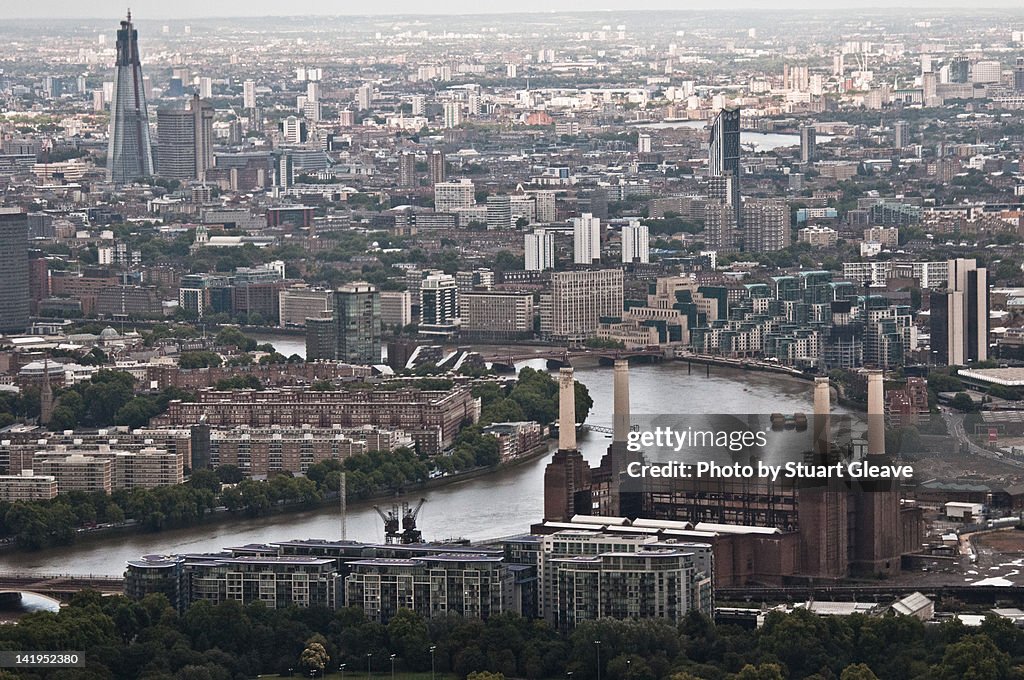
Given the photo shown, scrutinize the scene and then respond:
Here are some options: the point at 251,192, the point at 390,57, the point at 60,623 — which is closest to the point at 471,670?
the point at 60,623

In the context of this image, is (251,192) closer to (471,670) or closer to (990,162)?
(990,162)

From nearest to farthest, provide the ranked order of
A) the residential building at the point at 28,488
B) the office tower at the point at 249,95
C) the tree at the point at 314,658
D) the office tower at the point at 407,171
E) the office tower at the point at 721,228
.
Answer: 1. the tree at the point at 314,658
2. the residential building at the point at 28,488
3. the office tower at the point at 721,228
4. the office tower at the point at 407,171
5. the office tower at the point at 249,95

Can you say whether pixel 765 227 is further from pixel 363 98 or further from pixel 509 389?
pixel 363 98

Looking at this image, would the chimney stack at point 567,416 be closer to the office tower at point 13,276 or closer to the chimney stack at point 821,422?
the chimney stack at point 821,422

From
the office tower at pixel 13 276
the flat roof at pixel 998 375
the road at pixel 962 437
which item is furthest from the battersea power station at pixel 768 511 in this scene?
the office tower at pixel 13 276

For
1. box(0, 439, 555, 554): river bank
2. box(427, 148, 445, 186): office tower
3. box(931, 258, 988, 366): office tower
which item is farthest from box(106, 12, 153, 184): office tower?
box(0, 439, 555, 554): river bank

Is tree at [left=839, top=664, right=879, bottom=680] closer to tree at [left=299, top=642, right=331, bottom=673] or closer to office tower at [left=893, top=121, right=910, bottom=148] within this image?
tree at [left=299, top=642, right=331, bottom=673]

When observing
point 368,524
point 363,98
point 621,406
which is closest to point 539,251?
point 621,406
